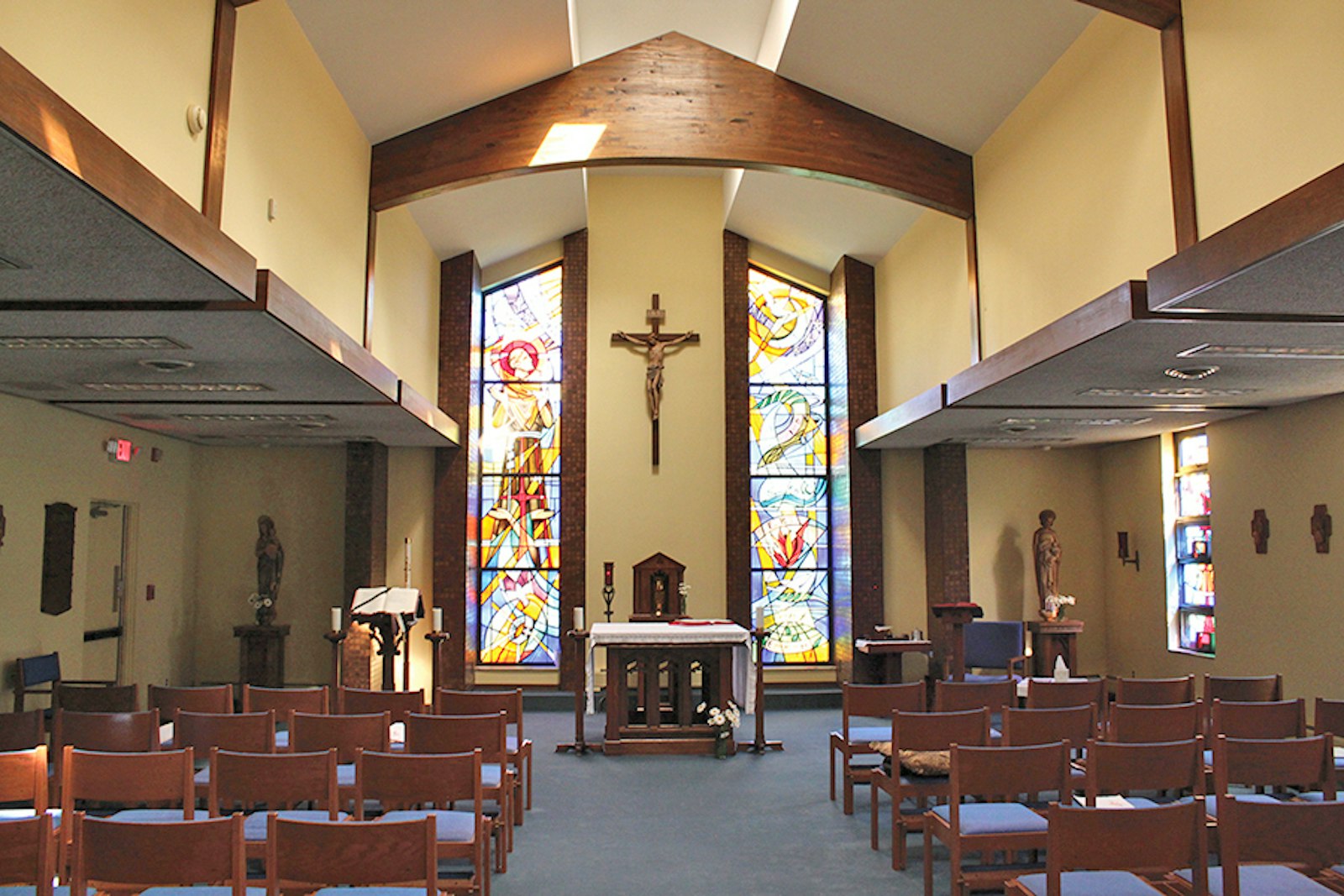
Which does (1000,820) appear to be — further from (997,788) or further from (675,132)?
(675,132)

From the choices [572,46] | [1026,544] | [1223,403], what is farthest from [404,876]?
[1026,544]

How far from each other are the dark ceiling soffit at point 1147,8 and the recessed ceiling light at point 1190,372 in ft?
6.84

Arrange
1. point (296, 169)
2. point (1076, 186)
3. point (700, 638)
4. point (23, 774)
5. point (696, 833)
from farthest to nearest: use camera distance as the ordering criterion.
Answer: point (700, 638) → point (1076, 186) → point (296, 169) → point (696, 833) → point (23, 774)

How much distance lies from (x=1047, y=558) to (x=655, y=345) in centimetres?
489

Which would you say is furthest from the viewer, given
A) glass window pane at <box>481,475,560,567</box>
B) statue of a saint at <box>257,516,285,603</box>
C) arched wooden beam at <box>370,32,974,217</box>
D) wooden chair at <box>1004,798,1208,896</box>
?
glass window pane at <box>481,475,560,567</box>

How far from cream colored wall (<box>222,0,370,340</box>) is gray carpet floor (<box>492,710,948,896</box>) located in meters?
3.65

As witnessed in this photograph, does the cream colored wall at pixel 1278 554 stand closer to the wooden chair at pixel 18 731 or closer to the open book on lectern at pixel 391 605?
the open book on lectern at pixel 391 605

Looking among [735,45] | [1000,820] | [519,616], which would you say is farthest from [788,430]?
[1000,820]

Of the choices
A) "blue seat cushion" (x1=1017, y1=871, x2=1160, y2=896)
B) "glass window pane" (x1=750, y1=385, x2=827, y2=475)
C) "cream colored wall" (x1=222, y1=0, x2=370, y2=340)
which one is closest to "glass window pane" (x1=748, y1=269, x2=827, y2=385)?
"glass window pane" (x1=750, y1=385, x2=827, y2=475)

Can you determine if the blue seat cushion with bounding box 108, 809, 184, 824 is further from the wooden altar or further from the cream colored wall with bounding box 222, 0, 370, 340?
the wooden altar

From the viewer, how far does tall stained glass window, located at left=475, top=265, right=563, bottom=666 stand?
1184 centimetres

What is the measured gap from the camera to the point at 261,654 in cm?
1023

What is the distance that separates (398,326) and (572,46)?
10.1 feet

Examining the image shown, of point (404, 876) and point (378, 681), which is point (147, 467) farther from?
point (404, 876)
